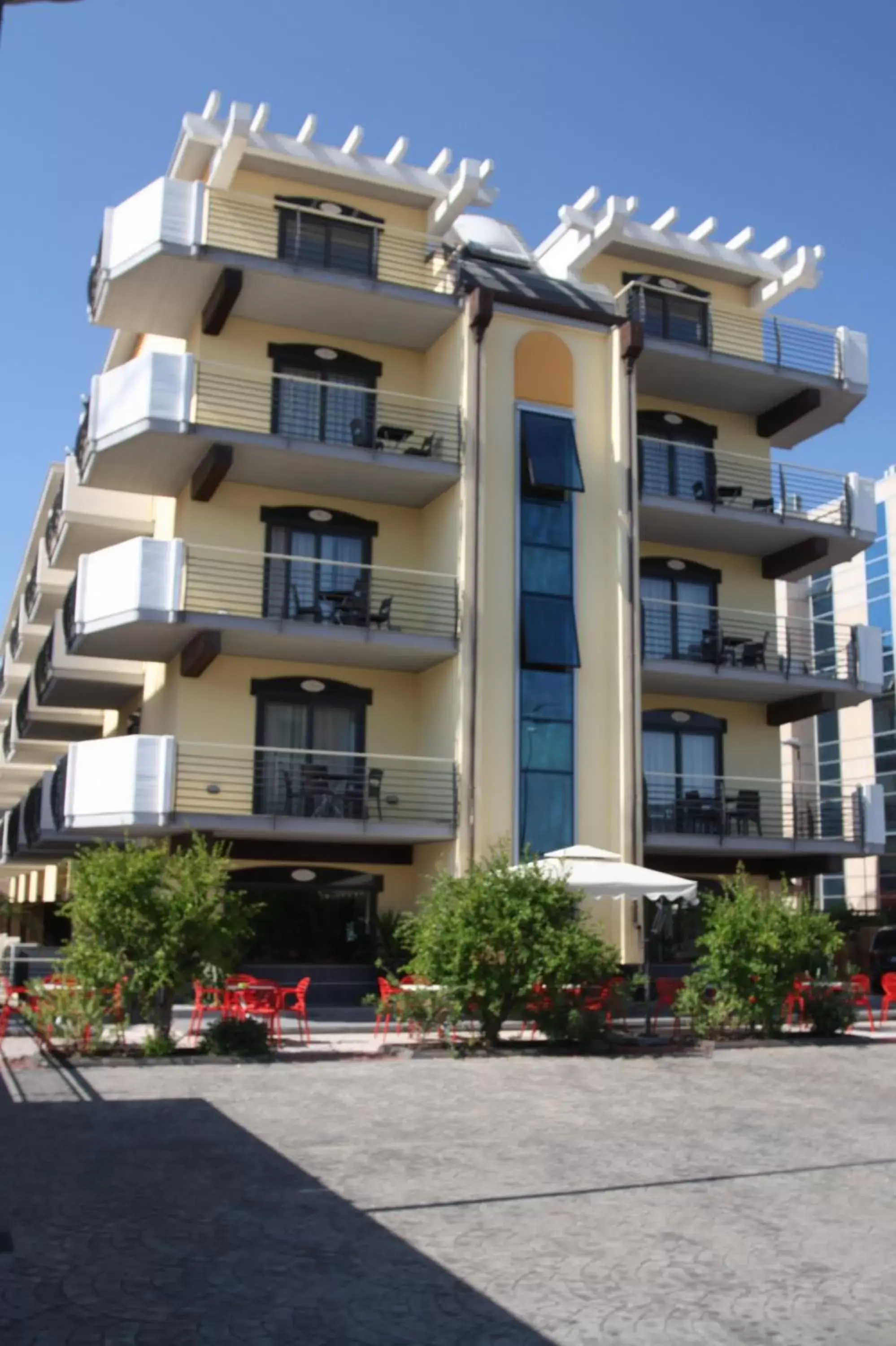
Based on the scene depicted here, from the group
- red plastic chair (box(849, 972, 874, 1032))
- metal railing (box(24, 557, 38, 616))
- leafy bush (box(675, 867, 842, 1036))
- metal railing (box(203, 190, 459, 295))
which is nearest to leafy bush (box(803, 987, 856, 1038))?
red plastic chair (box(849, 972, 874, 1032))

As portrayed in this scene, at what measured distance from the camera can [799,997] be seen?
65.1 ft

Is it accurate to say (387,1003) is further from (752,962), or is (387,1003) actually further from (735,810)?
(735,810)

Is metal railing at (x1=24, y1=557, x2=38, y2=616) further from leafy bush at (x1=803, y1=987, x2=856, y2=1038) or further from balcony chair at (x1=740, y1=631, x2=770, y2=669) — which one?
leafy bush at (x1=803, y1=987, x2=856, y2=1038)

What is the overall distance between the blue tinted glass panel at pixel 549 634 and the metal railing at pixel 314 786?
2787 millimetres

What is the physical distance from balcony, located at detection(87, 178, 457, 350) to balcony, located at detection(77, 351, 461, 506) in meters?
1.41

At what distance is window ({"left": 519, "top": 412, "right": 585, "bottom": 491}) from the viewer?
26.8 metres

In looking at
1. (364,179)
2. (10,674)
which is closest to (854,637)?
(364,179)

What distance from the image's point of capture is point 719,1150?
11031 mm

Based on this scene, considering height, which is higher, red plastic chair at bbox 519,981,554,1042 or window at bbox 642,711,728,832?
window at bbox 642,711,728,832

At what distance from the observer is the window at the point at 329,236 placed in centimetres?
2741

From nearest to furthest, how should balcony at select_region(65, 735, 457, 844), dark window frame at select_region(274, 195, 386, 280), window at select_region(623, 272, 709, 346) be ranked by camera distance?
balcony at select_region(65, 735, 457, 844)
dark window frame at select_region(274, 195, 386, 280)
window at select_region(623, 272, 709, 346)

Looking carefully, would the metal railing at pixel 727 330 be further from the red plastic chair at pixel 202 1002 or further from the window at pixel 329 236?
the red plastic chair at pixel 202 1002

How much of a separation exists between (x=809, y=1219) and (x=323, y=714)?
18851 millimetres

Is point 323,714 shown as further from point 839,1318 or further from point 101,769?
point 839,1318
